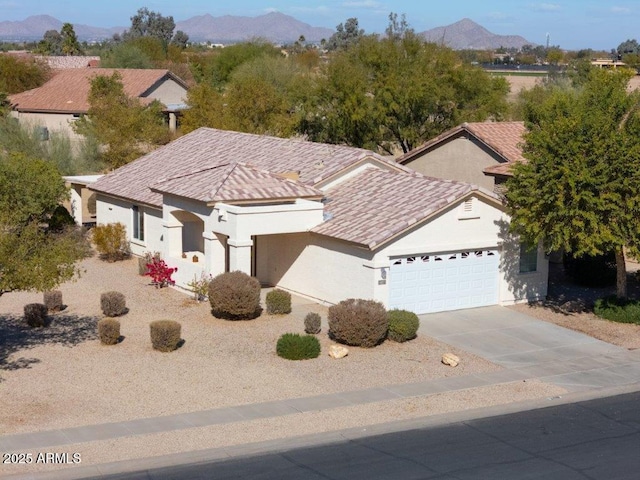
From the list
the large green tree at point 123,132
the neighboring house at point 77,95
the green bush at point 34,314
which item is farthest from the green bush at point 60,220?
the neighboring house at point 77,95

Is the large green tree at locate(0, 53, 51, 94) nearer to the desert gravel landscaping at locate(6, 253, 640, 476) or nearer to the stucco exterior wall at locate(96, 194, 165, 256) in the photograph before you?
the stucco exterior wall at locate(96, 194, 165, 256)

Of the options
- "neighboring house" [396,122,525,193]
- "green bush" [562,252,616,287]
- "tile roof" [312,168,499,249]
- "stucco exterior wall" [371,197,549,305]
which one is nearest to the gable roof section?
"neighboring house" [396,122,525,193]

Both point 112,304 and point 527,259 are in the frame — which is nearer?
point 112,304

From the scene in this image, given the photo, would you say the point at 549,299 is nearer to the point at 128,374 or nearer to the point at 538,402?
the point at 538,402

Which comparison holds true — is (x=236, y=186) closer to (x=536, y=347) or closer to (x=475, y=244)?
(x=475, y=244)

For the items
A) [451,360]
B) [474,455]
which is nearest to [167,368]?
[451,360]

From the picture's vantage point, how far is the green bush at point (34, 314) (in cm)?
2583

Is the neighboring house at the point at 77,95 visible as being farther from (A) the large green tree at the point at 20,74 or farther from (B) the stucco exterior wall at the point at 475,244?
(B) the stucco exterior wall at the point at 475,244

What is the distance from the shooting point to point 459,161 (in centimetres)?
4019

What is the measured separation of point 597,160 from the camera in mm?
26750

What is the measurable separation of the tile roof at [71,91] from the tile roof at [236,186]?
43263 millimetres

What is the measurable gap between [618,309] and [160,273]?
12.9 m

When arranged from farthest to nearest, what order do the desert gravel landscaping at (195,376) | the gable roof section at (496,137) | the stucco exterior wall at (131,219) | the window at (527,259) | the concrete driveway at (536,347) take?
the gable roof section at (496,137)
the stucco exterior wall at (131,219)
the window at (527,259)
the concrete driveway at (536,347)
the desert gravel landscaping at (195,376)

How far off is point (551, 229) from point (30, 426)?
47.8 feet
